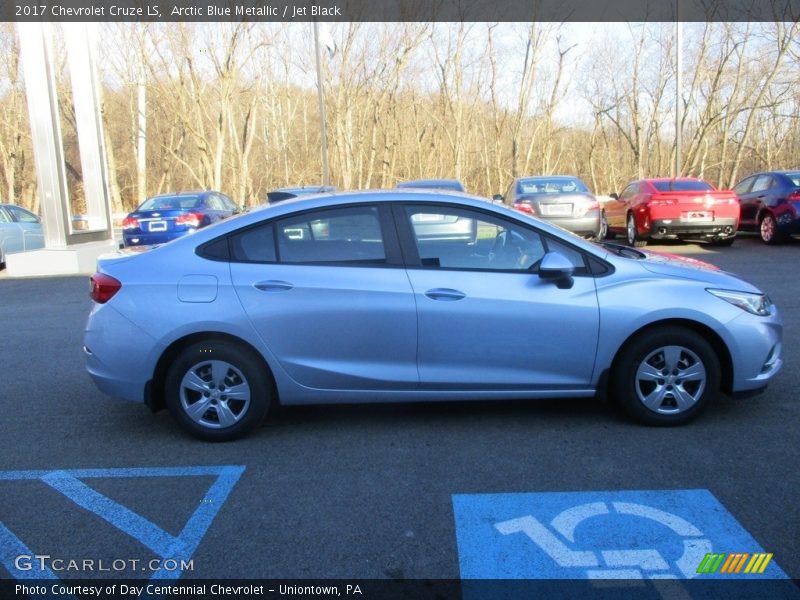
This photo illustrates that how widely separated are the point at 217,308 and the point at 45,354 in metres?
3.77

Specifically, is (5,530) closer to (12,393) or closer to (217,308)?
(217,308)

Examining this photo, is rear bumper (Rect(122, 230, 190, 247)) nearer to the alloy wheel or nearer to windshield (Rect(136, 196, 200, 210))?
windshield (Rect(136, 196, 200, 210))

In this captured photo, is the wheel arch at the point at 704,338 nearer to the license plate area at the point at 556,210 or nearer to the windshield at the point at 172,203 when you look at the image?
the license plate area at the point at 556,210

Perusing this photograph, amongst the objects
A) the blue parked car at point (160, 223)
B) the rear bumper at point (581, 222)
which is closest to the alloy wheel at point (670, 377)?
the rear bumper at point (581, 222)

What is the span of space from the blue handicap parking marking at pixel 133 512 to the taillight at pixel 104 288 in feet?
3.57

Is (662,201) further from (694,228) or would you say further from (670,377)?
(670,377)

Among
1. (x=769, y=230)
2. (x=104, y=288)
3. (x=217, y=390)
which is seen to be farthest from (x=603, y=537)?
(x=769, y=230)

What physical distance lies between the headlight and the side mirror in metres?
0.95

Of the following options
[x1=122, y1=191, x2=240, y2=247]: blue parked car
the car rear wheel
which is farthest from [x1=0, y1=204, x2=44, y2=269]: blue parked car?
the car rear wheel

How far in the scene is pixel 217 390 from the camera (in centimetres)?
436

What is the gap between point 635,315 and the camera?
4320 mm

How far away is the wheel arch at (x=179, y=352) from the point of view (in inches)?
171

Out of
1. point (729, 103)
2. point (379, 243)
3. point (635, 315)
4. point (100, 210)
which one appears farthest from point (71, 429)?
point (729, 103)

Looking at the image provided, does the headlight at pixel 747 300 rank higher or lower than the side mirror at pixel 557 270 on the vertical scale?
lower
